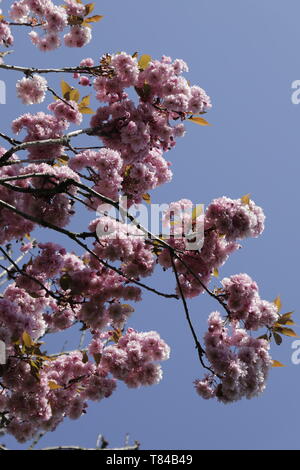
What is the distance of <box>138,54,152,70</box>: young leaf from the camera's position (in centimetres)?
430

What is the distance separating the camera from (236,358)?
3.45 meters

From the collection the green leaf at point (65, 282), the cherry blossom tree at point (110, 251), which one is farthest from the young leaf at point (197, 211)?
the green leaf at point (65, 282)

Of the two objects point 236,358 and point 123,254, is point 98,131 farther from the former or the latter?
point 236,358

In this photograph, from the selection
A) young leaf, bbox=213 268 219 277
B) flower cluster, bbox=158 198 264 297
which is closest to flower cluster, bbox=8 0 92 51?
flower cluster, bbox=158 198 264 297

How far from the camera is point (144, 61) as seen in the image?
4.32m

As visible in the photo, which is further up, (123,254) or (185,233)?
(185,233)

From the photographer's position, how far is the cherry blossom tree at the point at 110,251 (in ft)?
10.8

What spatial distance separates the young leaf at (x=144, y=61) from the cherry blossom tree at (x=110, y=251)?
0.04 feet

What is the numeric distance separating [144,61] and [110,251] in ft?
7.65

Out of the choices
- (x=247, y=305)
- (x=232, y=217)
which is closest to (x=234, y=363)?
(x=247, y=305)

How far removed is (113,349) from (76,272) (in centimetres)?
98

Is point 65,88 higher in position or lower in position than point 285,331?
higher

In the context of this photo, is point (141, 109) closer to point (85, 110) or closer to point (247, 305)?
point (85, 110)
